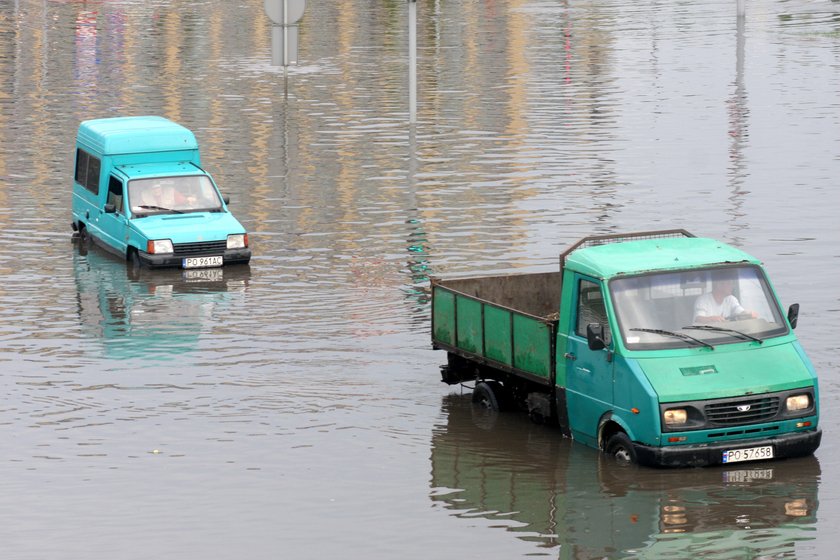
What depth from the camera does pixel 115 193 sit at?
31.0 m

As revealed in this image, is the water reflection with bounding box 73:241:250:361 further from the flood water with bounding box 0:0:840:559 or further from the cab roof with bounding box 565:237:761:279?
the cab roof with bounding box 565:237:761:279

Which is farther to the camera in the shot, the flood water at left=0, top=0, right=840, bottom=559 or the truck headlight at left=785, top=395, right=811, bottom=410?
the truck headlight at left=785, top=395, right=811, bottom=410

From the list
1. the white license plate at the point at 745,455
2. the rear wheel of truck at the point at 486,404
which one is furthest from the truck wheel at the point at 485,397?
the white license plate at the point at 745,455

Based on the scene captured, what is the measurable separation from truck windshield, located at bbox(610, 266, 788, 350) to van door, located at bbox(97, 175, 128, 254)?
14.3 metres

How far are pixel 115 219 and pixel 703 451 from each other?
52.1ft

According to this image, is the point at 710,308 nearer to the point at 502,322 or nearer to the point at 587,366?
the point at 587,366

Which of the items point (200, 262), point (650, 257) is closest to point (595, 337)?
point (650, 257)

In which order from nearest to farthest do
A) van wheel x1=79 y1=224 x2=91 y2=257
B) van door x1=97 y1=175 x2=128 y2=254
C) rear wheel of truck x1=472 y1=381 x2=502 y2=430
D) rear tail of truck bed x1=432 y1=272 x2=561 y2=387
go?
rear tail of truck bed x1=432 y1=272 x2=561 y2=387
rear wheel of truck x1=472 y1=381 x2=502 y2=430
van door x1=97 y1=175 x2=128 y2=254
van wheel x1=79 y1=224 x2=91 y2=257

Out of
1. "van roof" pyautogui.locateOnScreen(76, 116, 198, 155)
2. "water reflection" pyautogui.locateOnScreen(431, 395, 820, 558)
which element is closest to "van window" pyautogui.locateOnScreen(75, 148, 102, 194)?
"van roof" pyautogui.locateOnScreen(76, 116, 198, 155)

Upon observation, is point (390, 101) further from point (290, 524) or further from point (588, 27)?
point (290, 524)

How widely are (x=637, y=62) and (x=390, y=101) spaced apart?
528 inches

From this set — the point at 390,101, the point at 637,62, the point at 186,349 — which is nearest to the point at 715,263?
the point at 186,349

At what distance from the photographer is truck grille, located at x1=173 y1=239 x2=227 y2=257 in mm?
29594

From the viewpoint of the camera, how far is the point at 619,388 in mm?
17594
